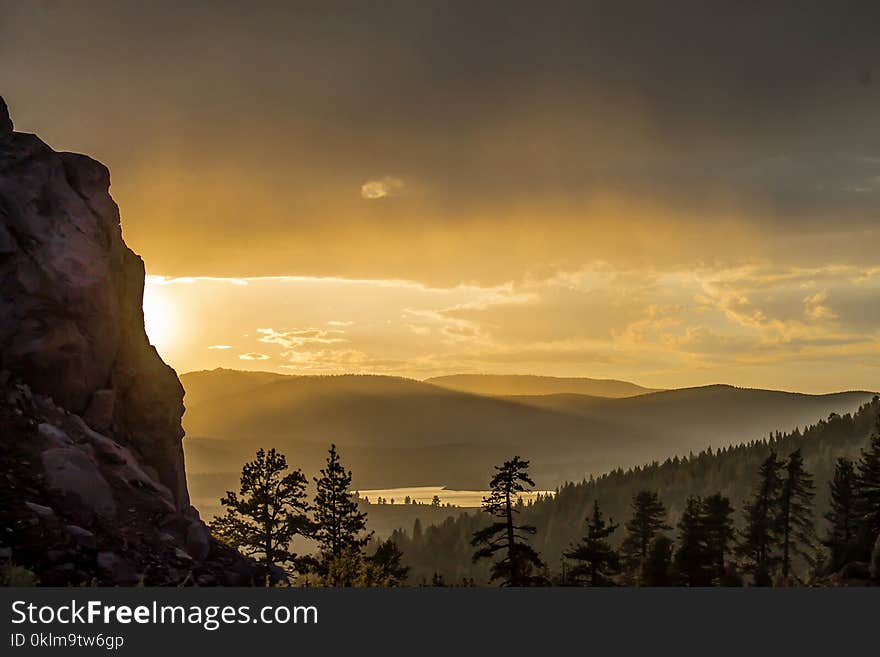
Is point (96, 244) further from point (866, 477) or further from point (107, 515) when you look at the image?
point (866, 477)

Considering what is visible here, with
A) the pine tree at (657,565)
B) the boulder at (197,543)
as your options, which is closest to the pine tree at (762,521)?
the pine tree at (657,565)

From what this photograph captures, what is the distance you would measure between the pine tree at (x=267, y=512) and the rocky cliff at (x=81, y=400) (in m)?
19.9

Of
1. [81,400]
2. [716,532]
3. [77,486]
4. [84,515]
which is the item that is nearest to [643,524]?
[716,532]

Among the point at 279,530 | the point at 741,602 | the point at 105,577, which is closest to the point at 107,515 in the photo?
the point at 105,577

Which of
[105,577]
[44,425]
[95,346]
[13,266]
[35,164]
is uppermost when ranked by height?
[35,164]

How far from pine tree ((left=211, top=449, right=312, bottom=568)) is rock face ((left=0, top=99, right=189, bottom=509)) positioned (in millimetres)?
19737

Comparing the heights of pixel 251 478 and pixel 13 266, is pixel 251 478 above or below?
below

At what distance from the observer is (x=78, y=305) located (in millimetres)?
36438

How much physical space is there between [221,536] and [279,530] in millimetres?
5223

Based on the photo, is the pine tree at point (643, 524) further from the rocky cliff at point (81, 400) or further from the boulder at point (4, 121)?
the boulder at point (4, 121)

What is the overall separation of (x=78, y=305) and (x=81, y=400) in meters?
4.06

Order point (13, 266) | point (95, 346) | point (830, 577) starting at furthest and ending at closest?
1. point (830, 577)
2. point (95, 346)
3. point (13, 266)

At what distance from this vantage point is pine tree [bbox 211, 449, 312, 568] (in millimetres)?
61094

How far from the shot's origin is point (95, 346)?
37500mm
